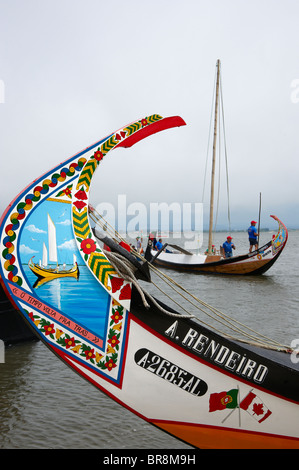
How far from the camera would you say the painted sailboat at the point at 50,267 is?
3270 millimetres

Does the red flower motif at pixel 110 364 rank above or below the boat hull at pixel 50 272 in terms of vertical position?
below

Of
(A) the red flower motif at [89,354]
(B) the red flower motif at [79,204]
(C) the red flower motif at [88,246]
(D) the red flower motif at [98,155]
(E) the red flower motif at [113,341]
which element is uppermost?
(D) the red flower motif at [98,155]

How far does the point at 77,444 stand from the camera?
4637 millimetres

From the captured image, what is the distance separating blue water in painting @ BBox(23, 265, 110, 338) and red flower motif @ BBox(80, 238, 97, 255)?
150 mm

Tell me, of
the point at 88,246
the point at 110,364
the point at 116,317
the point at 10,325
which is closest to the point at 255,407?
the point at 110,364

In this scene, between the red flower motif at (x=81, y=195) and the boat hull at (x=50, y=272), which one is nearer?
the boat hull at (x=50, y=272)

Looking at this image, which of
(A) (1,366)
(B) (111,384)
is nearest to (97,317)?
(B) (111,384)

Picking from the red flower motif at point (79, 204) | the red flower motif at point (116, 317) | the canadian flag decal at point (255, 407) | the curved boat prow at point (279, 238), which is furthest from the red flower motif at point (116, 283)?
the curved boat prow at point (279, 238)

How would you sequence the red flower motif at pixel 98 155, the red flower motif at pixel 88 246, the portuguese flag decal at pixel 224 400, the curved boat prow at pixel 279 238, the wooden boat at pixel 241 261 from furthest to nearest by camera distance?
the wooden boat at pixel 241 261 < the curved boat prow at pixel 279 238 < the portuguese flag decal at pixel 224 400 < the red flower motif at pixel 98 155 < the red flower motif at pixel 88 246

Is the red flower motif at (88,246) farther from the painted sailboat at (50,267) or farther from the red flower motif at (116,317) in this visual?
the red flower motif at (116,317)

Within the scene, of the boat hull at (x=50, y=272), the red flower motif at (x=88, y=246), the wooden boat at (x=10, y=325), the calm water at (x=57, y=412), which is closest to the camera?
the boat hull at (x=50, y=272)

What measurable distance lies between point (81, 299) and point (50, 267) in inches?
15.5
